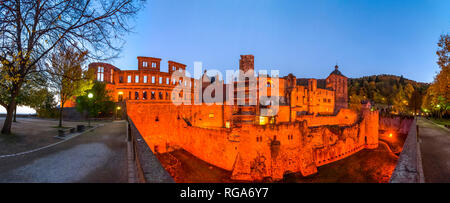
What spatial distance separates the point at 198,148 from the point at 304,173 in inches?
566

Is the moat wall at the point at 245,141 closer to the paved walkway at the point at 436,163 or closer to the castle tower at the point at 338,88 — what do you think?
the paved walkway at the point at 436,163

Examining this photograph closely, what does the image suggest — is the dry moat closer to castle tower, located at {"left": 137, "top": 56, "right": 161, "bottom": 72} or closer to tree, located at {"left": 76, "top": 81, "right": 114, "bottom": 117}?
tree, located at {"left": 76, "top": 81, "right": 114, "bottom": 117}

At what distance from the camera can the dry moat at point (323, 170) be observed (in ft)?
69.5

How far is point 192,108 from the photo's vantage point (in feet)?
98.2

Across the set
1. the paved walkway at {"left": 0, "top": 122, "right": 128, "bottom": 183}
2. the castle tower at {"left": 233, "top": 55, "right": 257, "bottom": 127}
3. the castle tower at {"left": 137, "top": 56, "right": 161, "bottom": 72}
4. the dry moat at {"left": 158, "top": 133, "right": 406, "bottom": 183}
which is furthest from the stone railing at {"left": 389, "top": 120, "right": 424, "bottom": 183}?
the castle tower at {"left": 137, "top": 56, "right": 161, "bottom": 72}

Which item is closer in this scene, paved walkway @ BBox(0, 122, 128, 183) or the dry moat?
paved walkway @ BBox(0, 122, 128, 183)

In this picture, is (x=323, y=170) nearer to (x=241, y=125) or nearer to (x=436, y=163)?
(x=241, y=125)

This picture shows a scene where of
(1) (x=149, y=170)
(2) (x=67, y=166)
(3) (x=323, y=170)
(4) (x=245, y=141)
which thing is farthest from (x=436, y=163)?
(3) (x=323, y=170)

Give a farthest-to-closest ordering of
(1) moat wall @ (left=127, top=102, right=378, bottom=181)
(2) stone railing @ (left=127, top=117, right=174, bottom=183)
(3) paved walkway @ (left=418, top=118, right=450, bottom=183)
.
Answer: (1) moat wall @ (left=127, top=102, right=378, bottom=181) → (3) paved walkway @ (left=418, top=118, right=450, bottom=183) → (2) stone railing @ (left=127, top=117, right=174, bottom=183)

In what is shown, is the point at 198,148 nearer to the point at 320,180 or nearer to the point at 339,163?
Answer: the point at 320,180

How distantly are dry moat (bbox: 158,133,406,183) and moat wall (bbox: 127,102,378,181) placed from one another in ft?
2.80

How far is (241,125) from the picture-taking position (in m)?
21.3

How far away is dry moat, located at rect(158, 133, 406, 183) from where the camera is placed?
21188 millimetres
